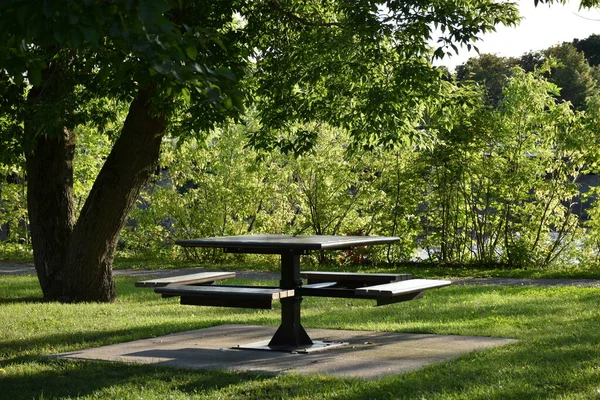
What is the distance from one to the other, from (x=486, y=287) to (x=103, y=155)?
1216 centimetres

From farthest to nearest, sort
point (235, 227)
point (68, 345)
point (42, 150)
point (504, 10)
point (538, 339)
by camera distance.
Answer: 1. point (235, 227)
2. point (42, 150)
3. point (504, 10)
4. point (68, 345)
5. point (538, 339)

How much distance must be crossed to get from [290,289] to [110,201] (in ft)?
15.4

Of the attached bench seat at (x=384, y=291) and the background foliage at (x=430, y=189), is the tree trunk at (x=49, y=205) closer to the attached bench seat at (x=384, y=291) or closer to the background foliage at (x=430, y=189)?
the background foliage at (x=430, y=189)

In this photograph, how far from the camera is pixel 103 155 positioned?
22375mm

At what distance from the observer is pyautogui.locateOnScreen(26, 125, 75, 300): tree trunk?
12.6 m

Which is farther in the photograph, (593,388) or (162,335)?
(162,335)

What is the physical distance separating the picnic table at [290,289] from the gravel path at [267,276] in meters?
6.26

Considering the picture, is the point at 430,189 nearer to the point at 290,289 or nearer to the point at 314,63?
the point at 314,63

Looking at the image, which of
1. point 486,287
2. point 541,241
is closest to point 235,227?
point 541,241

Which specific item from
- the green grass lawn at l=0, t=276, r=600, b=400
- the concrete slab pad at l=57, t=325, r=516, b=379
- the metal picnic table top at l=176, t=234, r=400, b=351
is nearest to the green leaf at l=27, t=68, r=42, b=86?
the green grass lawn at l=0, t=276, r=600, b=400

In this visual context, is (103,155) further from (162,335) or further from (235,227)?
(162,335)

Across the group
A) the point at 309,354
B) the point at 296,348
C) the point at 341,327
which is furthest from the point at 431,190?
the point at 309,354

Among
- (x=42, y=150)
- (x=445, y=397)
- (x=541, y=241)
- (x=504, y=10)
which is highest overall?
(x=504, y=10)

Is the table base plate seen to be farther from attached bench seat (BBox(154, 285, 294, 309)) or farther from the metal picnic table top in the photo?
attached bench seat (BBox(154, 285, 294, 309))
